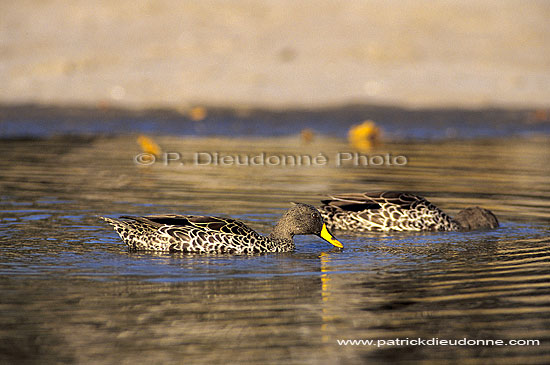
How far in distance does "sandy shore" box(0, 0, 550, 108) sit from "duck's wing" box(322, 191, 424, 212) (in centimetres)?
1332

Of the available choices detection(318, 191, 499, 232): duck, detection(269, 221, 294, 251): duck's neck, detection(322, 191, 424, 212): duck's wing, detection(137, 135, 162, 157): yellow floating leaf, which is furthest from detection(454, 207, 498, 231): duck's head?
detection(137, 135, 162, 157): yellow floating leaf

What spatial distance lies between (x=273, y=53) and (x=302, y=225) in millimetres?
17130

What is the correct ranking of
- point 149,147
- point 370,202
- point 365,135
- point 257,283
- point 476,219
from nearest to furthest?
point 257,283 → point 476,219 → point 370,202 → point 149,147 → point 365,135

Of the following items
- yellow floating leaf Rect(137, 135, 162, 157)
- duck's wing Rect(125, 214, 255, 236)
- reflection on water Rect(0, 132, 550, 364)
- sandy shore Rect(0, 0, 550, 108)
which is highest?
sandy shore Rect(0, 0, 550, 108)

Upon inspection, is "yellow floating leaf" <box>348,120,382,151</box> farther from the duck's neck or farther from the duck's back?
the duck's back

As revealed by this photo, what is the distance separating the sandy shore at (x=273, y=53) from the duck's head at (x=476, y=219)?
13.5 metres

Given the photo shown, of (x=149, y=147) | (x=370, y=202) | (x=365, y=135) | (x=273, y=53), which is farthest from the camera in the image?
(x=273, y=53)

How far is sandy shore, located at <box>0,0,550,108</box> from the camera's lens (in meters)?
26.2

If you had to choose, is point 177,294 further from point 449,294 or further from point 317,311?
point 449,294

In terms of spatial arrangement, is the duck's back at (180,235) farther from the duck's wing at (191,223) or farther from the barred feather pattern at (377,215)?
the barred feather pattern at (377,215)

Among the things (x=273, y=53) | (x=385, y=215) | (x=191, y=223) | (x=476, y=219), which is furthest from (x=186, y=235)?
(x=273, y=53)

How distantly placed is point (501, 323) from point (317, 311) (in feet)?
4.72

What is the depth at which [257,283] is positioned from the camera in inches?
345

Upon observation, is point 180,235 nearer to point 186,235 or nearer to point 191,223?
point 186,235
